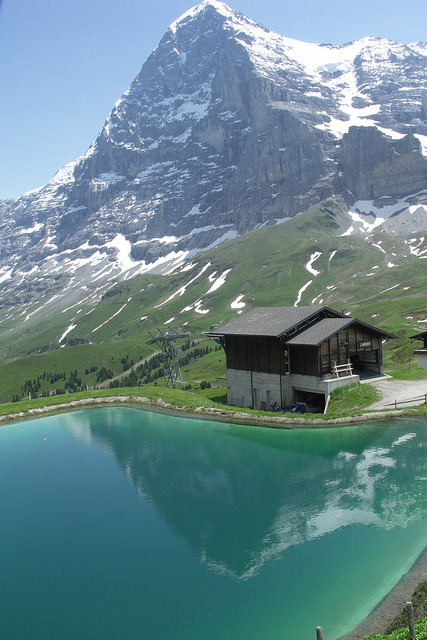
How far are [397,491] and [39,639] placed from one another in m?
17.7

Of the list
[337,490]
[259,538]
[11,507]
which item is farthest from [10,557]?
[337,490]

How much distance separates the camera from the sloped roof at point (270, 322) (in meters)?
45.1

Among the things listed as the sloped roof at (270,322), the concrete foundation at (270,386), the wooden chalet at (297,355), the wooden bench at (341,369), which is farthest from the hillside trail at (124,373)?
the wooden bench at (341,369)

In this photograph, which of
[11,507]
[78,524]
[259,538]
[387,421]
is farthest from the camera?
[387,421]

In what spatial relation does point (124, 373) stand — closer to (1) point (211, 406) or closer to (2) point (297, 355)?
(1) point (211, 406)

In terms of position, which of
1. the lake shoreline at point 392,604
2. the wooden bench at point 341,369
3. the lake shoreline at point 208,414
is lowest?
the lake shoreline at point 208,414

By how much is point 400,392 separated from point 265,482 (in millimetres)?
18731

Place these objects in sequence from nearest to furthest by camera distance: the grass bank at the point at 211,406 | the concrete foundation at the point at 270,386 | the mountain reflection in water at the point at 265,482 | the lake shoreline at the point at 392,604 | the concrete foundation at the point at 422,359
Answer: the lake shoreline at the point at 392,604, the mountain reflection in water at the point at 265,482, the grass bank at the point at 211,406, the concrete foundation at the point at 270,386, the concrete foundation at the point at 422,359

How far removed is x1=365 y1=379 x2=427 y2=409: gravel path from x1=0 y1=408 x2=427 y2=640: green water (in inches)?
156

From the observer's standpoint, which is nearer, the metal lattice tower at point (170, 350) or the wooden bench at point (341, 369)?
the wooden bench at point (341, 369)

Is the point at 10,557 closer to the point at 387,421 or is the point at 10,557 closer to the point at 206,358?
the point at 387,421

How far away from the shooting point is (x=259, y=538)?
69.7ft

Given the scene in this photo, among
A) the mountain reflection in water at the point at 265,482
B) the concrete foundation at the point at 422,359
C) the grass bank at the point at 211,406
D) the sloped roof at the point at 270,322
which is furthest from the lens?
the concrete foundation at the point at 422,359

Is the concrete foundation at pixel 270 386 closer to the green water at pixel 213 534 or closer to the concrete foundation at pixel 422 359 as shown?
the green water at pixel 213 534
